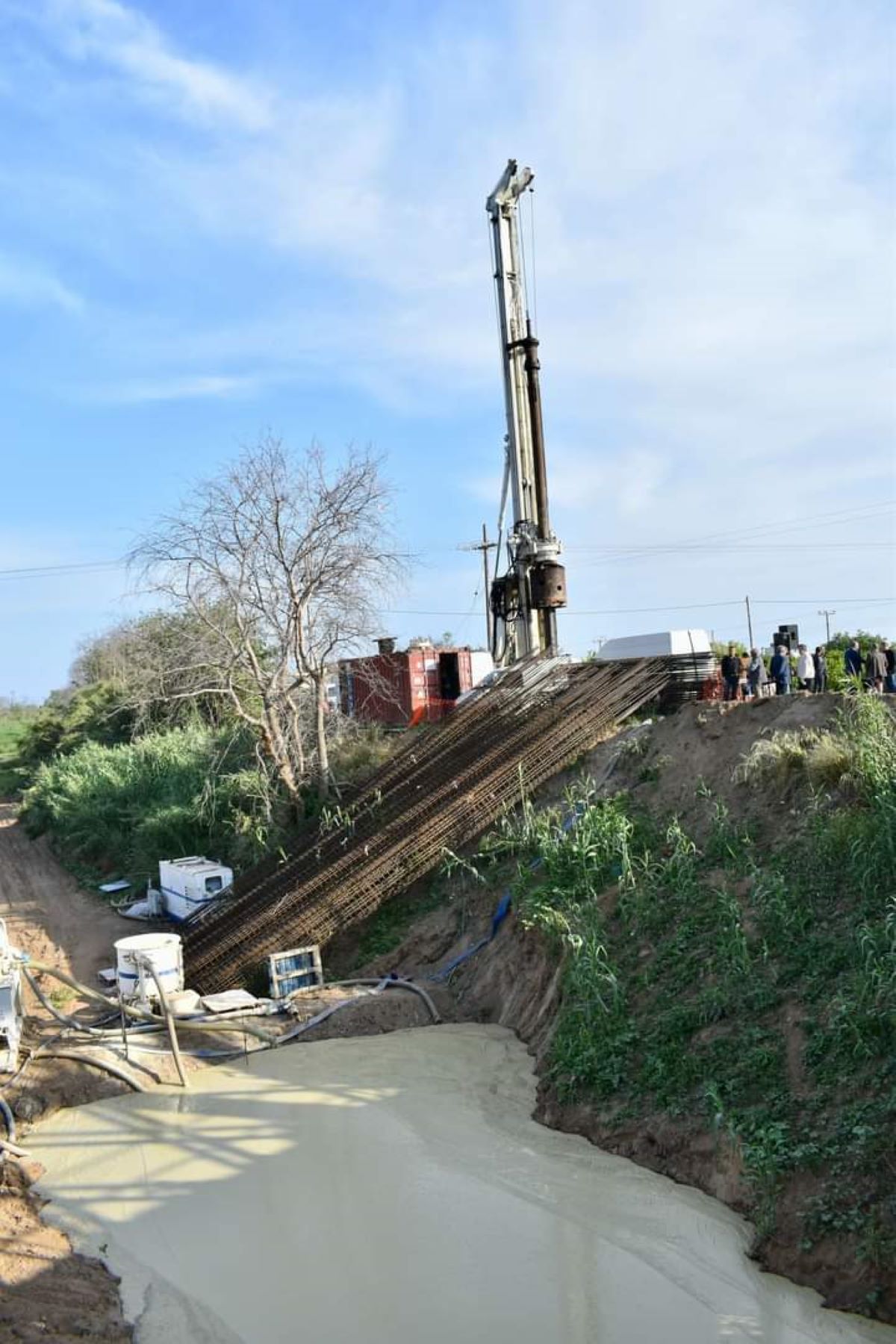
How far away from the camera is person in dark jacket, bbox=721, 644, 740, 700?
15.3m

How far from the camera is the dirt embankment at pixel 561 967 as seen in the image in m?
5.98

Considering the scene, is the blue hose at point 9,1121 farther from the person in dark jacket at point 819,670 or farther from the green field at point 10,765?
the green field at point 10,765

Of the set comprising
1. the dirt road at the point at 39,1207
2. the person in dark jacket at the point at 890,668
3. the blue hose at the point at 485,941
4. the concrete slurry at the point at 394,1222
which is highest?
the person in dark jacket at the point at 890,668

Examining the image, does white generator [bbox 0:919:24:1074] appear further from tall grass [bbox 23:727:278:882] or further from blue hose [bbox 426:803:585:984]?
tall grass [bbox 23:727:278:882]

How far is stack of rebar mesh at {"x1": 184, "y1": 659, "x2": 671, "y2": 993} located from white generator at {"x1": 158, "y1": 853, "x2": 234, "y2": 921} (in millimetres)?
381

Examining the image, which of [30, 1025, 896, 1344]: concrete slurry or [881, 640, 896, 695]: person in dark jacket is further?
[881, 640, 896, 695]: person in dark jacket

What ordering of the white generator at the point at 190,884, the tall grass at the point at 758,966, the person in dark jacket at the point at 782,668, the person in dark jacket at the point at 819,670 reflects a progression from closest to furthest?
the tall grass at the point at 758,966 < the white generator at the point at 190,884 < the person in dark jacket at the point at 782,668 < the person in dark jacket at the point at 819,670

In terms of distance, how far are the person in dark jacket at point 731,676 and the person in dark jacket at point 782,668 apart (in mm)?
565

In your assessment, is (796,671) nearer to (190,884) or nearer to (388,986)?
(388,986)

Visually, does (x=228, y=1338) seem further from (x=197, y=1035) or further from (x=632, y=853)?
(x=632, y=853)

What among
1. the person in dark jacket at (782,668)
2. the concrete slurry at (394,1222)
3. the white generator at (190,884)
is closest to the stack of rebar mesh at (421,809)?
the white generator at (190,884)

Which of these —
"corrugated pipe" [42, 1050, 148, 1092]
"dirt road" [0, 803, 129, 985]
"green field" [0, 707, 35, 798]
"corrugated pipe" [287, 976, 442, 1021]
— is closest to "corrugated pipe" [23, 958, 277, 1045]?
"corrugated pipe" [42, 1050, 148, 1092]

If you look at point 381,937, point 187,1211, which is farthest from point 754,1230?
point 381,937

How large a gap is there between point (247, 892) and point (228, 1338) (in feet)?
26.3
